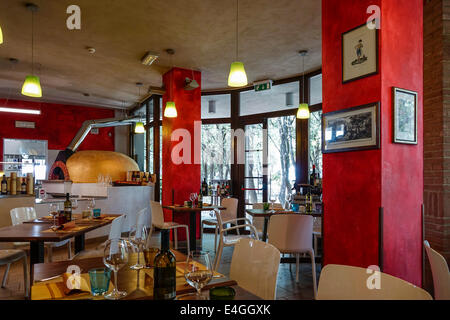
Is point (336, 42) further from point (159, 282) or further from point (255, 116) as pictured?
point (255, 116)

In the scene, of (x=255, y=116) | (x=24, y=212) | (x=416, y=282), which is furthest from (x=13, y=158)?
(x=416, y=282)

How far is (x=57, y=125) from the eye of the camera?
30.7ft

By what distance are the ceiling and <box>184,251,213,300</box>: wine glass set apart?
317cm

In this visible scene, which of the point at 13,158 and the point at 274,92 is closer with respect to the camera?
the point at 274,92

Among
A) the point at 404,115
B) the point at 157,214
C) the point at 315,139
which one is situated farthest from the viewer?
the point at 315,139

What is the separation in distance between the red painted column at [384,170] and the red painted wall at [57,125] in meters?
8.75

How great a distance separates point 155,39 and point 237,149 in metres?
3.34

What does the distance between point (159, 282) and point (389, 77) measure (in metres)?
2.10

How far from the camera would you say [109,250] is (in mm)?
1325

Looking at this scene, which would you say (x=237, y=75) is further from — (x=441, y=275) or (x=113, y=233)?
(x=441, y=275)

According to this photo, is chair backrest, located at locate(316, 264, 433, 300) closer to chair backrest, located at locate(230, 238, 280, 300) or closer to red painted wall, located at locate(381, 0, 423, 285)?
chair backrest, located at locate(230, 238, 280, 300)

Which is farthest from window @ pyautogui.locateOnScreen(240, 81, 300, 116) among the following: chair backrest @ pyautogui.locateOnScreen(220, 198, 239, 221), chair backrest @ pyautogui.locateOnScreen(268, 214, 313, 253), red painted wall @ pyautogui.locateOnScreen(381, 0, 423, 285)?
red painted wall @ pyautogui.locateOnScreen(381, 0, 423, 285)

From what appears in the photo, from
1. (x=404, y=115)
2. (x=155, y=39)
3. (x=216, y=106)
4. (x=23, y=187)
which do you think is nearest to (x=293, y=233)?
(x=404, y=115)

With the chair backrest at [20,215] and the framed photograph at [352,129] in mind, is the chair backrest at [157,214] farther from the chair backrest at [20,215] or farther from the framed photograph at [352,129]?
the framed photograph at [352,129]
